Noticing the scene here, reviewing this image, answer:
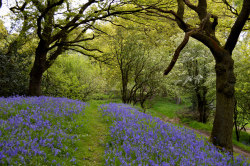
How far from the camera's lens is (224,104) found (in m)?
7.85

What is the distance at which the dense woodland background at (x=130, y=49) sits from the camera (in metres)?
9.15

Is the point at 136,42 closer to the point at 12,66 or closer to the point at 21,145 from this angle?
the point at 12,66

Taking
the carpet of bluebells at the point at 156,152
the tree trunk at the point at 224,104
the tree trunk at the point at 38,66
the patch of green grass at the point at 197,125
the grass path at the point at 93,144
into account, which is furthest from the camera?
the patch of green grass at the point at 197,125

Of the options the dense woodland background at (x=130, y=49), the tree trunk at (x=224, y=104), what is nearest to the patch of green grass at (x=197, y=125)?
the dense woodland background at (x=130, y=49)

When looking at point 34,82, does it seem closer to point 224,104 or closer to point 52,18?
point 52,18

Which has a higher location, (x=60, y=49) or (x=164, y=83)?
(x=60, y=49)

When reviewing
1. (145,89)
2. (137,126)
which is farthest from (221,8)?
(137,126)

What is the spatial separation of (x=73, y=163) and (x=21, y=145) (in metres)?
1.38

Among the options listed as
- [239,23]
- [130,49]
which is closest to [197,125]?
[130,49]

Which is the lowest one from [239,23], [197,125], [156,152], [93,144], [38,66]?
[197,125]

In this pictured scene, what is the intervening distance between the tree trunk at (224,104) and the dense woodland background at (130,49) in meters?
0.05

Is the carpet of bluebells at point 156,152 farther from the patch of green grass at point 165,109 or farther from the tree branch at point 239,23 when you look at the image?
the patch of green grass at point 165,109

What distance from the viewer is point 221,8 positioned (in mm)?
14477

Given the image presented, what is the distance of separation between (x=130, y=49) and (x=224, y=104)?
12.2 metres
